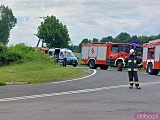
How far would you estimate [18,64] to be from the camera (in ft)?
100

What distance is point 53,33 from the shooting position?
68.1 meters

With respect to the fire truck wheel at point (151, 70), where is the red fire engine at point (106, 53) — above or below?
above

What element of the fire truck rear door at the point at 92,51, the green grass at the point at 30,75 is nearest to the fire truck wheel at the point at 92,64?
the fire truck rear door at the point at 92,51

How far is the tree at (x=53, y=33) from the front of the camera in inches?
2694

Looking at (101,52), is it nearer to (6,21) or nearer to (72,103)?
(72,103)

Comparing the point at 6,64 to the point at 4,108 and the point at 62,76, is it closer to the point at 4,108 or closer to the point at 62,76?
the point at 62,76

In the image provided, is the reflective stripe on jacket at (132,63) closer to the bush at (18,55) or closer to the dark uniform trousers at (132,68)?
the dark uniform trousers at (132,68)

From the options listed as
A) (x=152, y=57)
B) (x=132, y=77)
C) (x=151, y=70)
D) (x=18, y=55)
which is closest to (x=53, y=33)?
(x=152, y=57)

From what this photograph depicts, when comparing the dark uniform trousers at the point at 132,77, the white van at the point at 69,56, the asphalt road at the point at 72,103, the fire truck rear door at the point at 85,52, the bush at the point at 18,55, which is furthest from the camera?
the white van at the point at 69,56

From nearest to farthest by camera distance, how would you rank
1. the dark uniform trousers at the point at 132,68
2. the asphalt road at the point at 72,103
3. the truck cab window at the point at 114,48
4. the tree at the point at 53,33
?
the asphalt road at the point at 72,103
the dark uniform trousers at the point at 132,68
the truck cab window at the point at 114,48
the tree at the point at 53,33

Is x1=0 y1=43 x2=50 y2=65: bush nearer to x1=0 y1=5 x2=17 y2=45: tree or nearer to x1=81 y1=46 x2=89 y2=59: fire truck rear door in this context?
x1=81 y1=46 x2=89 y2=59: fire truck rear door

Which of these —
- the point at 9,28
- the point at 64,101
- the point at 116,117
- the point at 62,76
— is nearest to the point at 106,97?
the point at 64,101

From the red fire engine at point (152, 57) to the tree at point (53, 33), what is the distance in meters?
33.2

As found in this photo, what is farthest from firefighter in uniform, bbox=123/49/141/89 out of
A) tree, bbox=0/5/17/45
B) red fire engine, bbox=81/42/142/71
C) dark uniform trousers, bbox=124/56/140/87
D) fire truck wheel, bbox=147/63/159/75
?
tree, bbox=0/5/17/45
